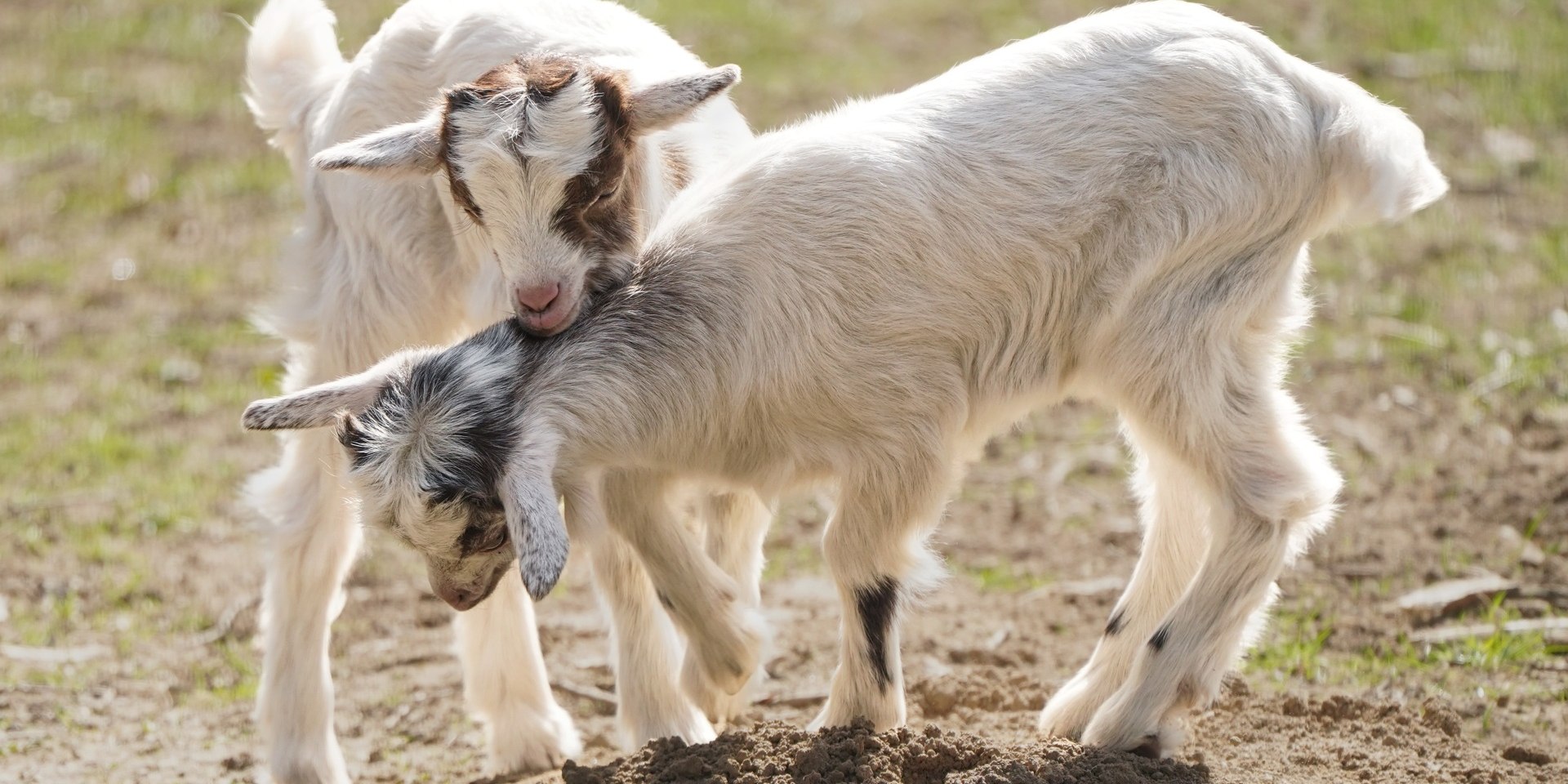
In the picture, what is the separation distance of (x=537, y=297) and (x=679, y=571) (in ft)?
2.86

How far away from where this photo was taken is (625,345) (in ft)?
15.8

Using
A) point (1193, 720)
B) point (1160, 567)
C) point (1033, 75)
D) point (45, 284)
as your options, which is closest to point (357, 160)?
point (1033, 75)

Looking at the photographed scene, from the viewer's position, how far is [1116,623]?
215 inches

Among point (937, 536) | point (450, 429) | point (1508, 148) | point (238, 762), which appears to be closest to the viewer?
point (450, 429)

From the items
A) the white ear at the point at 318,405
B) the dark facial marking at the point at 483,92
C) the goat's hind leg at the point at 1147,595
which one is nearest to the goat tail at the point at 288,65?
the dark facial marking at the point at 483,92

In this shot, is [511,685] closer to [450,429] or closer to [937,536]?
[450,429]

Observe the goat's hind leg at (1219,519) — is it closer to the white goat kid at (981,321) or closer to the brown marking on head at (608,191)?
the white goat kid at (981,321)

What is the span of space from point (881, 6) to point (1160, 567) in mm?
9337

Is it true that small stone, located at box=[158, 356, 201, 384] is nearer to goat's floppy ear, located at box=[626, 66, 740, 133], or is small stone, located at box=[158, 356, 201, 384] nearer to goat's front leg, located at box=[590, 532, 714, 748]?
goat's front leg, located at box=[590, 532, 714, 748]

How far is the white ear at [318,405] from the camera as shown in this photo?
473 cm

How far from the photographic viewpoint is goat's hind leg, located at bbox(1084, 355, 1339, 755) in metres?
4.94

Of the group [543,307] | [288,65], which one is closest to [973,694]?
[543,307]

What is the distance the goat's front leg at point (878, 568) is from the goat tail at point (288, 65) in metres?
2.60

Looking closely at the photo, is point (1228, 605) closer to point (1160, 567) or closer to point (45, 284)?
point (1160, 567)
